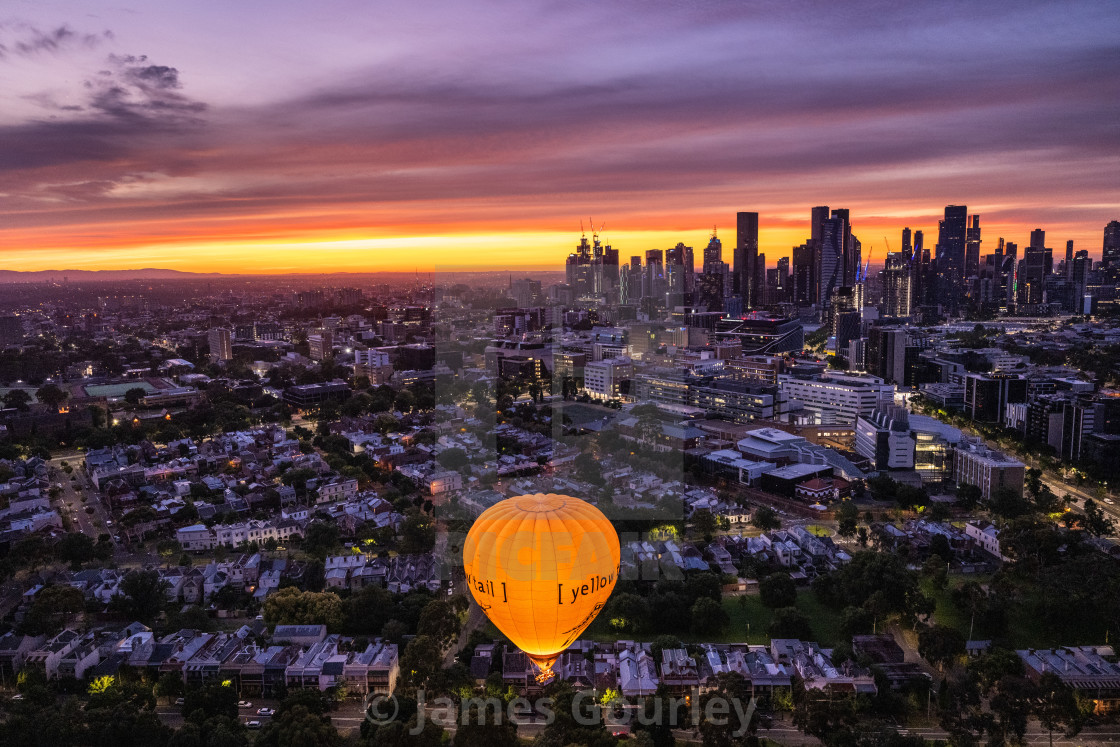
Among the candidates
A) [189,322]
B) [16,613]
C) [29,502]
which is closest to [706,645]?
[16,613]

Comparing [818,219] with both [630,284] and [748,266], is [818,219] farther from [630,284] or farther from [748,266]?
[630,284]

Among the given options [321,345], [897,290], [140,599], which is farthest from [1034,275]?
[140,599]

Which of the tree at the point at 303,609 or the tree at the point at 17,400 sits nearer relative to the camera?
the tree at the point at 303,609

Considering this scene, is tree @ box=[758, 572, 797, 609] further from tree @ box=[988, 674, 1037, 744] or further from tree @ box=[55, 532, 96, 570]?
tree @ box=[55, 532, 96, 570]

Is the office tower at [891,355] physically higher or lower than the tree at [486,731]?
higher

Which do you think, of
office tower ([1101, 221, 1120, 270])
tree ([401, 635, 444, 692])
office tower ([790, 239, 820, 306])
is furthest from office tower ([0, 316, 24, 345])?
office tower ([1101, 221, 1120, 270])

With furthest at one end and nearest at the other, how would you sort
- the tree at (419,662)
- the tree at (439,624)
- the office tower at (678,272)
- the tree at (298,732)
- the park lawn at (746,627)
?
the office tower at (678,272), the park lawn at (746,627), the tree at (439,624), the tree at (419,662), the tree at (298,732)

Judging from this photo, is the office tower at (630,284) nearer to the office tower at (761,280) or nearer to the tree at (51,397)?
the office tower at (761,280)
